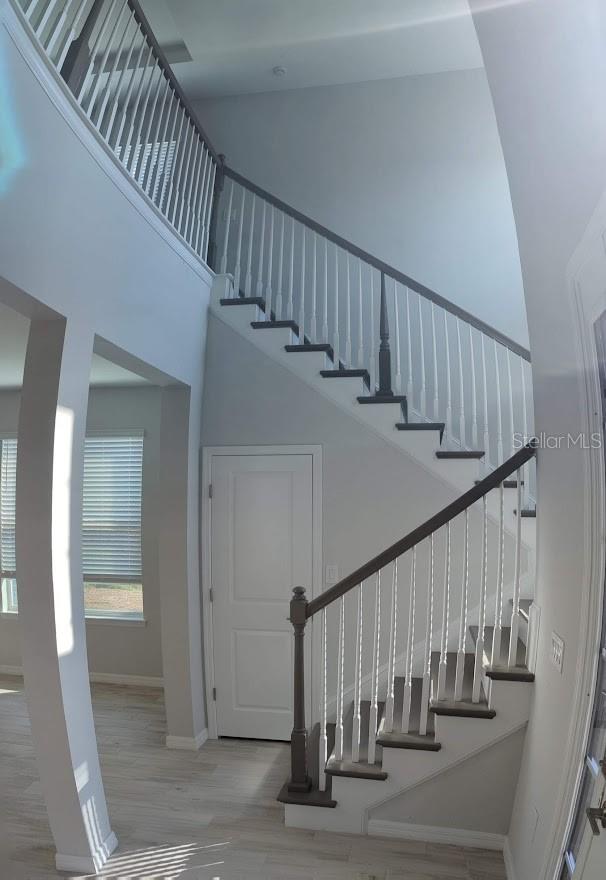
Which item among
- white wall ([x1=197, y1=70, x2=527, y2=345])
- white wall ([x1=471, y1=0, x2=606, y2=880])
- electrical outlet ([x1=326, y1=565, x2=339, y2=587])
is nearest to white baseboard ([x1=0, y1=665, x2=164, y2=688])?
electrical outlet ([x1=326, y1=565, x2=339, y2=587])

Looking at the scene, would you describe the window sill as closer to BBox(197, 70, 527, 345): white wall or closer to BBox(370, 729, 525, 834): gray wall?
BBox(370, 729, 525, 834): gray wall

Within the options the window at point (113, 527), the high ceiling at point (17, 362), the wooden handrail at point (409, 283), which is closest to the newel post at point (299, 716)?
the high ceiling at point (17, 362)

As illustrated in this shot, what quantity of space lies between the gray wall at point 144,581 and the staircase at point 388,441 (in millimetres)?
1606

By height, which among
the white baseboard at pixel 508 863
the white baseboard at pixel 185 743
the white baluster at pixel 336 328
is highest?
the white baluster at pixel 336 328

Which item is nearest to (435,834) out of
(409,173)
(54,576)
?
(54,576)

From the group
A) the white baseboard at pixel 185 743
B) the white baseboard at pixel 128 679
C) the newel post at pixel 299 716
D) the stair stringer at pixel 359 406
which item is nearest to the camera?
the newel post at pixel 299 716

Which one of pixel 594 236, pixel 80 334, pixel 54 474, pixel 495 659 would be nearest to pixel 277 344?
pixel 80 334

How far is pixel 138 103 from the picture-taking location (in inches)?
133

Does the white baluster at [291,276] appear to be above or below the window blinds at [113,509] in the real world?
above

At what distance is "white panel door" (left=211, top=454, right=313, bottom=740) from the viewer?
427cm

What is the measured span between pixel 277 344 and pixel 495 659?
8.31 feet

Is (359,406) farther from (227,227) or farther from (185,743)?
(185,743)

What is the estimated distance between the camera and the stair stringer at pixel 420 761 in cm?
284

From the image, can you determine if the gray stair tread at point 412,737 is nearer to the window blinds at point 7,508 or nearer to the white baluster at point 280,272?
the white baluster at point 280,272
